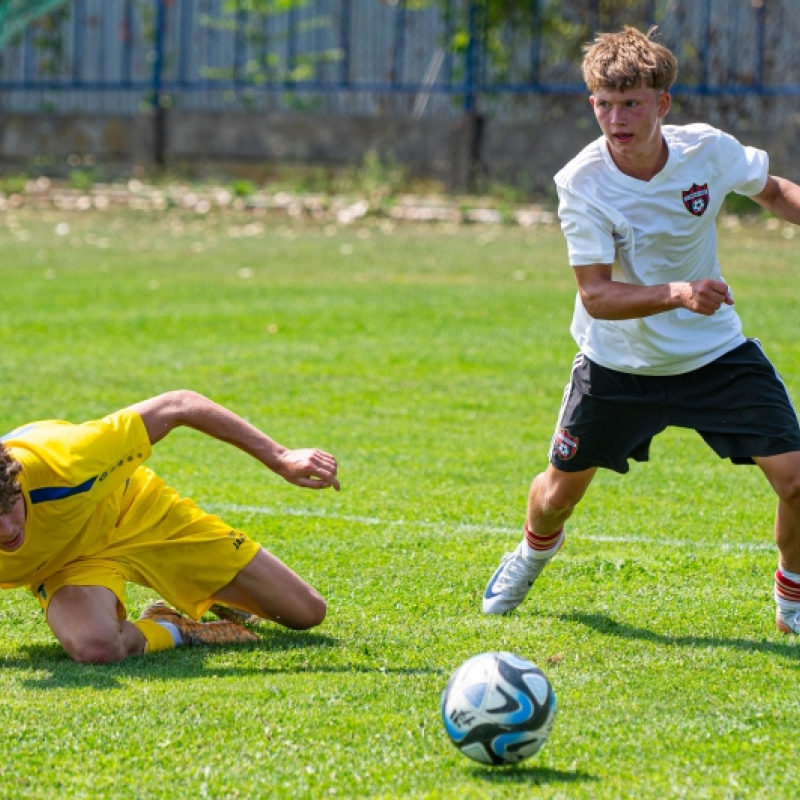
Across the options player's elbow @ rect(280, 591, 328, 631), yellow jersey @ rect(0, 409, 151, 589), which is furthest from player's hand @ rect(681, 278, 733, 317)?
yellow jersey @ rect(0, 409, 151, 589)

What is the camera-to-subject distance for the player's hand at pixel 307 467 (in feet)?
16.2

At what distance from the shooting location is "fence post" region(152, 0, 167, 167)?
21.1m

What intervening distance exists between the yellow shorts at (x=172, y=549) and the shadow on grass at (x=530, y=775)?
1780mm

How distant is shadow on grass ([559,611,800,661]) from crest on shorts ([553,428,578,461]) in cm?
61

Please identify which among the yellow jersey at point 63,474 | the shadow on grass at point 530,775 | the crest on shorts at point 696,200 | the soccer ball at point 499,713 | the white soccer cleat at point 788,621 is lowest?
the white soccer cleat at point 788,621

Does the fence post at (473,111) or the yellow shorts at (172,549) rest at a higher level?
the fence post at (473,111)

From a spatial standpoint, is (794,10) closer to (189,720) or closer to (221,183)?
(221,183)

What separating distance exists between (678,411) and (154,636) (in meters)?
2.03

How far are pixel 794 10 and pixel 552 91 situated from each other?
310cm

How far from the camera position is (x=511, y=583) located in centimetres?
550

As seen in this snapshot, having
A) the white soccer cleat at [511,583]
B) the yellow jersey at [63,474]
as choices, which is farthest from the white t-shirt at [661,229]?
the yellow jersey at [63,474]

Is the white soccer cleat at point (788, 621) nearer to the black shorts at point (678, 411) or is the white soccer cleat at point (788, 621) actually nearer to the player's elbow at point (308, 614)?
the black shorts at point (678, 411)

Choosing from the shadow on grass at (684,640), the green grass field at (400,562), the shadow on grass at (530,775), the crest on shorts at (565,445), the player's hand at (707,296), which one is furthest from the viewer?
the crest on shorts at (565,445)

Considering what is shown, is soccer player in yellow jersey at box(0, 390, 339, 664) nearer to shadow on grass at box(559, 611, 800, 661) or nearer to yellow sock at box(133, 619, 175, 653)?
yellow sock at box(133, 619, 175, 653)
